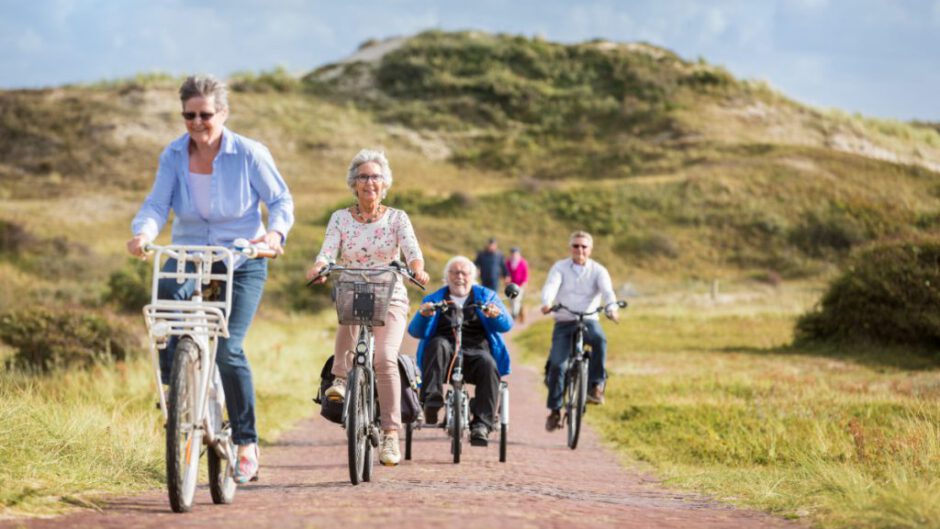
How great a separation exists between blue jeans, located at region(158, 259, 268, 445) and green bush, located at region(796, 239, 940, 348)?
17433 millimetres

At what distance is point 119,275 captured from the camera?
3130cm

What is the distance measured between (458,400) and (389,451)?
6.30 ft

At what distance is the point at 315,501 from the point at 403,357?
6.39 ft

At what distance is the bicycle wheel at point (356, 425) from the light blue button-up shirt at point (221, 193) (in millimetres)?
1422

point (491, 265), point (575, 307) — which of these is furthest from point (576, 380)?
point (491, 265)

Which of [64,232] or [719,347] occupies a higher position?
[64,232]

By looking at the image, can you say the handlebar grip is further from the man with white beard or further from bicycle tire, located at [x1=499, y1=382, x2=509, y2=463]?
bicycle tire, located at [x1=499, y1=382, x2=509, y2=463]

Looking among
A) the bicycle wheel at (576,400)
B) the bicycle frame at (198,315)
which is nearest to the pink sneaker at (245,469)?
the bicycle frame at (198,315)

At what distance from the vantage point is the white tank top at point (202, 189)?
6.39 meters

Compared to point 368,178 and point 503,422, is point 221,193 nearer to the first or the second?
point 368,178

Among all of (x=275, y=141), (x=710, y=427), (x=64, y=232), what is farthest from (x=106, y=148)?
(x=710, y=427)

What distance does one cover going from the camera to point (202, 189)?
639 centimetres

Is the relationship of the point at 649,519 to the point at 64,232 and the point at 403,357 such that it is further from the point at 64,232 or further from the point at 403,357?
the point at 64,232

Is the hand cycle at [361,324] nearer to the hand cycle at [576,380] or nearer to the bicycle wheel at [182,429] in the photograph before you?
the bicycle wheel at [182,429]
